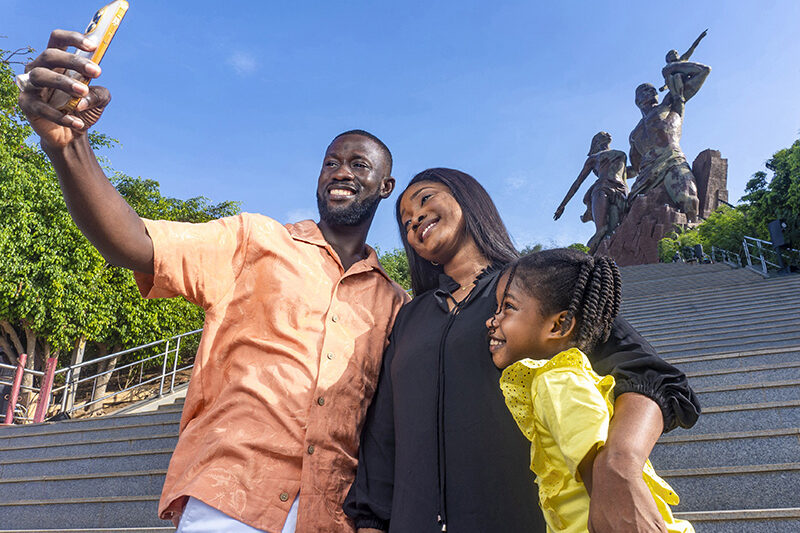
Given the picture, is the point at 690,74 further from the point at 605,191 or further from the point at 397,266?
the point at 397,266

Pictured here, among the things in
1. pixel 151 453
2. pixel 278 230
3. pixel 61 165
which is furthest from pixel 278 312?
pixel 151 453

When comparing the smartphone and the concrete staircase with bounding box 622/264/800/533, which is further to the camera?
the concrete staircase with bounding box 622/264/800/533

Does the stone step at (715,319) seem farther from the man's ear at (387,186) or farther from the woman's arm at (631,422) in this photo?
the woman's arm at (631,422)

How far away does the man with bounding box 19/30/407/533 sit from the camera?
1403mm

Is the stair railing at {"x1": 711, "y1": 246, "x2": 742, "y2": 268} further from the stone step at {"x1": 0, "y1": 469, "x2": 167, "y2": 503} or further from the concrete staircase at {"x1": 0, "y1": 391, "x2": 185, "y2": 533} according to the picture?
the stone step at {"x1": 0, "y1": 469, "x2": 167, "y2": 503}

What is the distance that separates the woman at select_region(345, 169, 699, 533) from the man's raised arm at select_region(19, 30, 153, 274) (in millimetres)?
840

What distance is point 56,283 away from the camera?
39.3 feet

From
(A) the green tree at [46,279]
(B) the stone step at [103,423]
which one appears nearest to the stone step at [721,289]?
(B) the stone step at [103,423]

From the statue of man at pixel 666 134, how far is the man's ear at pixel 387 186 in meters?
23.9

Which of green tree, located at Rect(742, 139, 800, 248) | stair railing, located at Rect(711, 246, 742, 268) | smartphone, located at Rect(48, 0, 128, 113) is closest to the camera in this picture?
smartphone, located at Rect(48, 0, 128, 113)

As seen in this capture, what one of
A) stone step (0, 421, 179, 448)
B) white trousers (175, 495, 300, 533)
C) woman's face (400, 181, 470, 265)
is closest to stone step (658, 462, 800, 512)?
woman's face (400, 181, 470, 265)

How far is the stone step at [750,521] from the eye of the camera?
7.04 ft

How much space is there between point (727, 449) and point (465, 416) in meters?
2.14

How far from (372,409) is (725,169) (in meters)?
26.6
